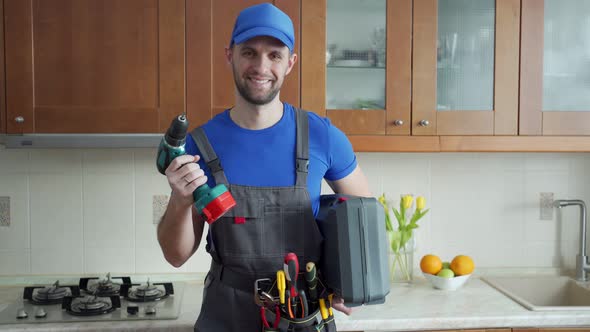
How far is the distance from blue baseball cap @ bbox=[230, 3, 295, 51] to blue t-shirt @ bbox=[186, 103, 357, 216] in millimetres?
217

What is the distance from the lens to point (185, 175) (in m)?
1.26

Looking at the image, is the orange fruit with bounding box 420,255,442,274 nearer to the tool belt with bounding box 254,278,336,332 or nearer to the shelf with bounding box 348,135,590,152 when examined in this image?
the shelf with bounding box 348,135,590,152

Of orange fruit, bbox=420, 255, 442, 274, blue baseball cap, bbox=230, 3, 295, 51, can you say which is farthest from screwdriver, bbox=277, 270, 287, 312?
orange fruit, bbox=420, 255, 442, 274

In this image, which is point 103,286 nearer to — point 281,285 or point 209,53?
point 209,53

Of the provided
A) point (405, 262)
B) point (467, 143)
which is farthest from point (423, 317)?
point (467, 143)

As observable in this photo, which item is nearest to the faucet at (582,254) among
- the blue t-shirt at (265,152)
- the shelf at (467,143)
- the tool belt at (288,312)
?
the shelf at (467,143)

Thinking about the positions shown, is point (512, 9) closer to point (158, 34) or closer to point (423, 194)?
point (423, 194)

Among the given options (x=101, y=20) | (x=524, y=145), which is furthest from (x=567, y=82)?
(x=101, y=20)

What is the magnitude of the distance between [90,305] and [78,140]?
53cm

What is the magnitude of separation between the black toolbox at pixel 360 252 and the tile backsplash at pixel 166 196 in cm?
115

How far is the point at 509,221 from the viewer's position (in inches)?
98.9

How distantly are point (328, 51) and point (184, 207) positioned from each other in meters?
0.95

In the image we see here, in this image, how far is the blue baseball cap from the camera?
4.70 ft

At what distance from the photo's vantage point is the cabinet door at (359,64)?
206cm
